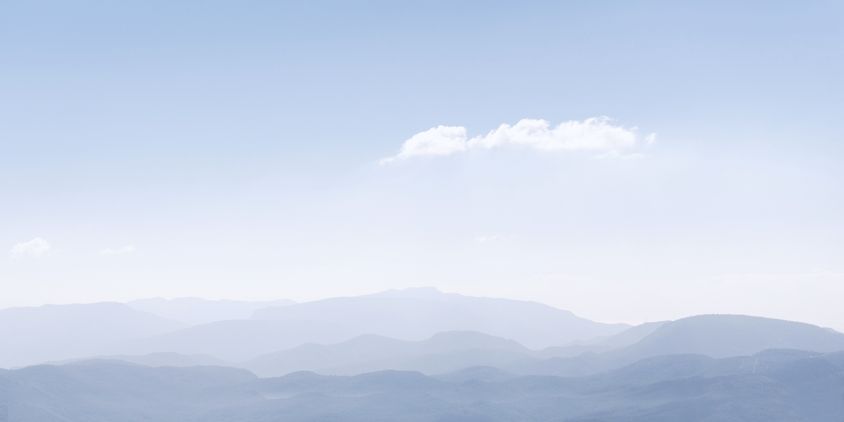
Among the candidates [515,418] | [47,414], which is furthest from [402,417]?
[47,414]

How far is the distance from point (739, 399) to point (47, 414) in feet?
585

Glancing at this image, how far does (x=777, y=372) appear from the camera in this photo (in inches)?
7579

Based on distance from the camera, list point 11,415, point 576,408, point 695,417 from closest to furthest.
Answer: point 695,417 < point 11,415 < point 576,408

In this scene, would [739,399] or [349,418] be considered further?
→ [349,418]

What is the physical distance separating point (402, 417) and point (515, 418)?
30649mm

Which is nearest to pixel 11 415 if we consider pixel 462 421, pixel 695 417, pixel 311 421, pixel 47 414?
pixel 47 414

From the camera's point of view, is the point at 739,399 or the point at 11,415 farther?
the point at 11,415

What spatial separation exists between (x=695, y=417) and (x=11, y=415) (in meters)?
170

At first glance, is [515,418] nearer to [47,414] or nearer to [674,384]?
[674,384]

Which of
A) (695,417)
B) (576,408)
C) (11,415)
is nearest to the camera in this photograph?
(695,417)

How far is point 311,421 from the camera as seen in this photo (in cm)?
18900

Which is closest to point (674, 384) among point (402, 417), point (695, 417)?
point (695, 417)

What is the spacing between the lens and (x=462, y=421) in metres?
186

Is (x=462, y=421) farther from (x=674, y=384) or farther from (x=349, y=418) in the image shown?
(x=674, y=384)
